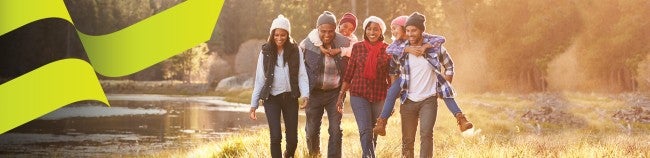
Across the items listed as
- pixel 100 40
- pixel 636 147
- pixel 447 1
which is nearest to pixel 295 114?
pixel 636 147

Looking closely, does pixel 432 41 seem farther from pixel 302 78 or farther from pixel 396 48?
pixel 302 78

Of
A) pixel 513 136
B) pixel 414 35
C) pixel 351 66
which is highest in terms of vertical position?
pixel 414 35

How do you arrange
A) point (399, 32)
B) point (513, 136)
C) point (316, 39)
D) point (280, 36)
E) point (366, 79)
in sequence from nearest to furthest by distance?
point (399, 32)
point (280, 36)
point (366, 79)
point (316, 39)
point (513, 136)

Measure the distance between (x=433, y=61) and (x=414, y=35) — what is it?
0.25 meters

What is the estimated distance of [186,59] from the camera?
52.8m

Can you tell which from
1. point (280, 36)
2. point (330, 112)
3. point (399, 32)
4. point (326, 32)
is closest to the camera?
point (399, 32)

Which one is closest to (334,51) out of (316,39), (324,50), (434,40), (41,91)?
(324,50)

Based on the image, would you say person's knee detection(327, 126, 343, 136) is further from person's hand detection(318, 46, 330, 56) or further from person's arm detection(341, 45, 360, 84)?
person's hand detection(318, 46, 330, 56)

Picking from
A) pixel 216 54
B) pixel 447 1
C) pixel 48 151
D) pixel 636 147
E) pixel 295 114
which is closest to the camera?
pixel 295 114

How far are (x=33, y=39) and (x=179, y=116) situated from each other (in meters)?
25.8

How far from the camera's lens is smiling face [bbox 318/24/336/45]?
7173 millimetres

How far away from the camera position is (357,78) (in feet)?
23.3

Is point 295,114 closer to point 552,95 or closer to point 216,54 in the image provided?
point 552,95

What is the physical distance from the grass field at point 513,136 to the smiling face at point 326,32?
48.5 inches
